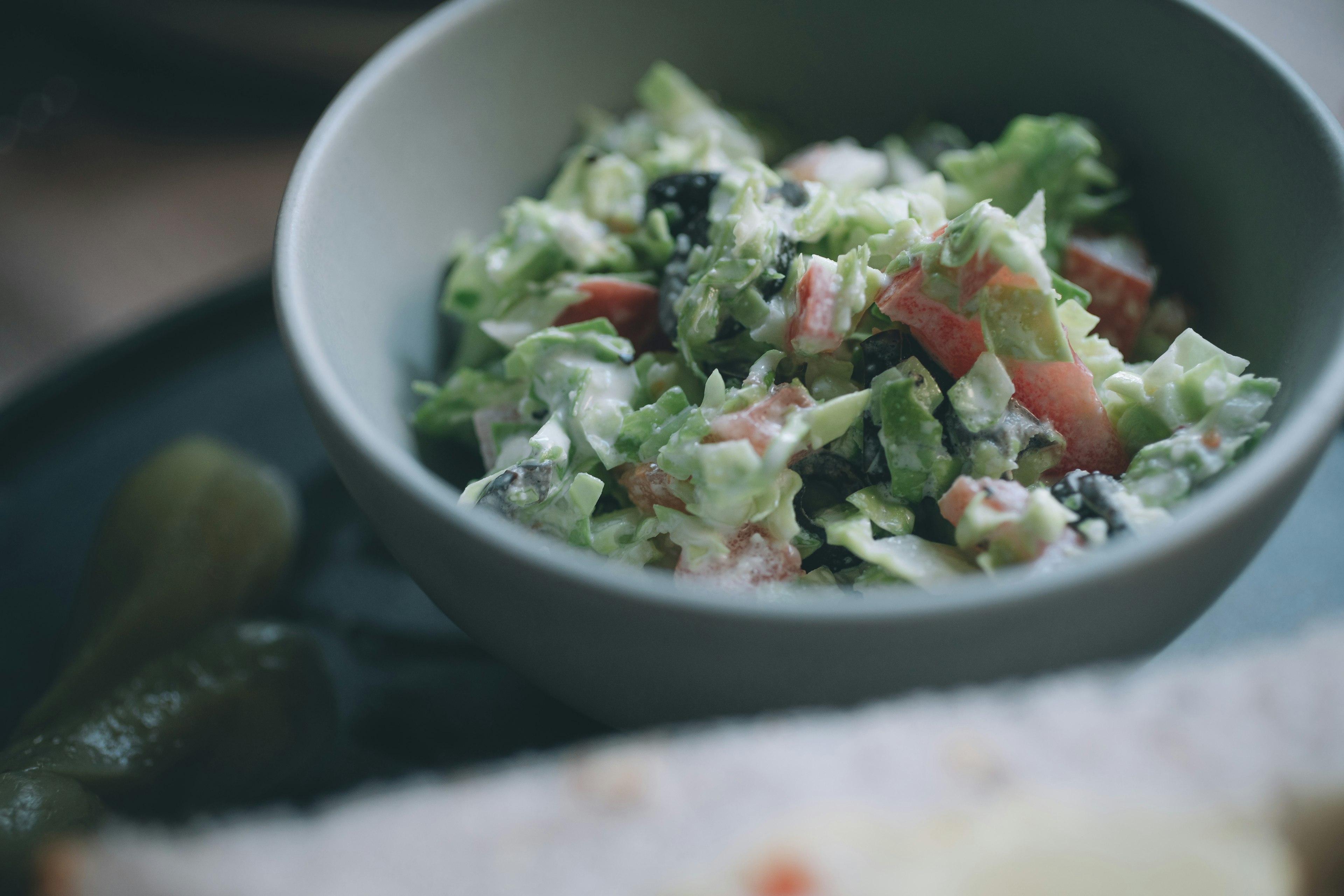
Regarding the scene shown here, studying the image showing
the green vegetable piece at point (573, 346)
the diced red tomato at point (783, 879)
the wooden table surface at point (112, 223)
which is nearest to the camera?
the diced red tomato at point (783, 879)

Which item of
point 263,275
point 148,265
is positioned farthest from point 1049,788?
point 148,265

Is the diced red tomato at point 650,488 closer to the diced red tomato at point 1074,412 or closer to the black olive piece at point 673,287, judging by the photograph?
the black olive piece at point 673,287

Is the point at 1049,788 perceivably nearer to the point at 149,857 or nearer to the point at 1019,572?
the point at 1019,572

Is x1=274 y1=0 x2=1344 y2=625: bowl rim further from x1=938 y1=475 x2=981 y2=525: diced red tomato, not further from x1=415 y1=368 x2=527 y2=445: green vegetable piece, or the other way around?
x1=415 y1=368 x2=527 y2=445: green vegetable piece

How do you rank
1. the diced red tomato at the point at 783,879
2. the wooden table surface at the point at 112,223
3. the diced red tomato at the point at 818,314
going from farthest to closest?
1. the wooden table surface at the point at 112,223
2. the diced red tomato at the point at 818,314
3. the diced red tomato at the point at 783,879

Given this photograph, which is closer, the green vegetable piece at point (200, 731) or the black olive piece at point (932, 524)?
the black olive piece at point (932, 524)

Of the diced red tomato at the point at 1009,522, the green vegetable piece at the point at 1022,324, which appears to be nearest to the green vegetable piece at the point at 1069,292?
the green vegetable piece at the point at 1022,324

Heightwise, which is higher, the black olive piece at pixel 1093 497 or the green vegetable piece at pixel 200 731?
the black olive piece at pixel 1093 497
